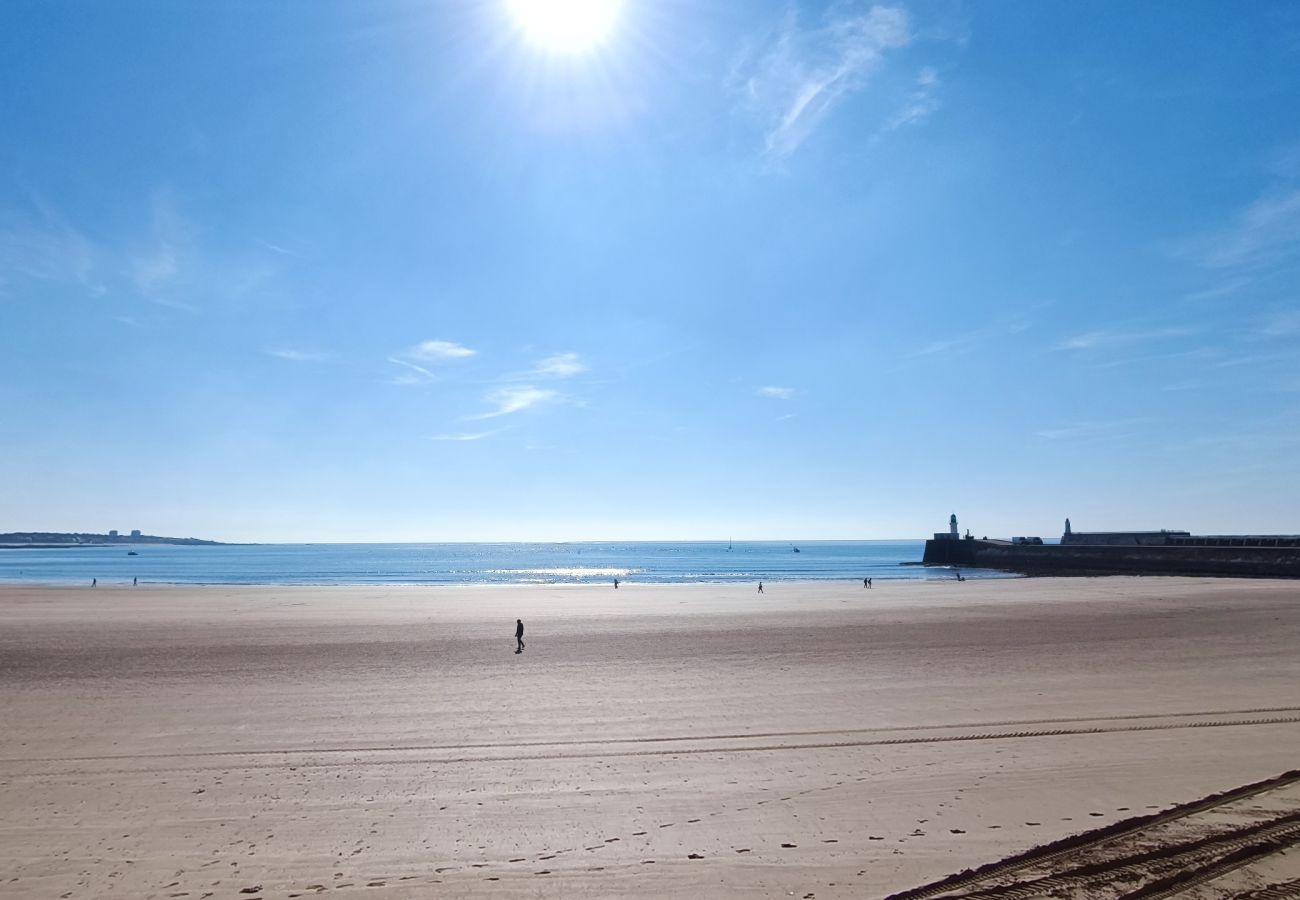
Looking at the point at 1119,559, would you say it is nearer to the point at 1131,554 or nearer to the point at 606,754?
the point at 1131,554

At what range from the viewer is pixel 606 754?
10602mm

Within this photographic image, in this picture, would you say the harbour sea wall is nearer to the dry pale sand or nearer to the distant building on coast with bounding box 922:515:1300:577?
the distant building on coast with bounding box 922:515:1300:577

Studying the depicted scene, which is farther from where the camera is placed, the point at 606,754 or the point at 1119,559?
the point at 1119,559

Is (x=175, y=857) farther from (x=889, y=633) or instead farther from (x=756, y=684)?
(x=889, y=633)

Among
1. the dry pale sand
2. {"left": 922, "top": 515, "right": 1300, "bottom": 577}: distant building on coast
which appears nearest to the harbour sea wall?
{"left": 922, "top": 515, "right": 1300, "bottom": 577}: distant building on coast

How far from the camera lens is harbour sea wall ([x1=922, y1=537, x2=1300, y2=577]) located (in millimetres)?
55062

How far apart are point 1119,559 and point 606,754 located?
72786mm

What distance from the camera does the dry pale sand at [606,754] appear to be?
Answer: 22.4 ft

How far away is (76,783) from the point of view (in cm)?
942

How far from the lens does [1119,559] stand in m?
68.7

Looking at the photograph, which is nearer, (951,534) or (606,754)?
(606,754)

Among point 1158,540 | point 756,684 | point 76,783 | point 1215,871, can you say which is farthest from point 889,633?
point 1158,540

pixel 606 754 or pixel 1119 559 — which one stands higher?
pixel 1119 559

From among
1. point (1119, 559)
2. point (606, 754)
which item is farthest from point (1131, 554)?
point (606, 754)
